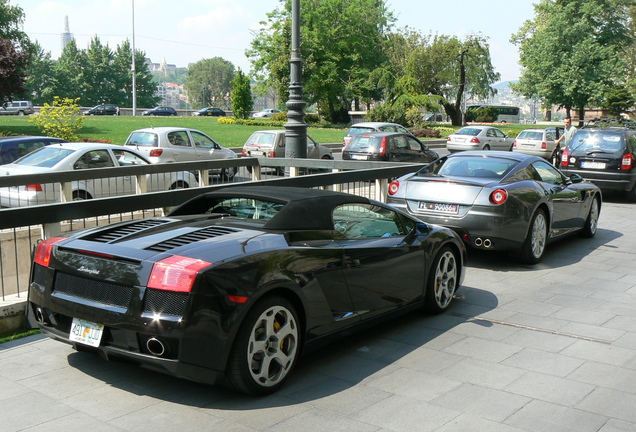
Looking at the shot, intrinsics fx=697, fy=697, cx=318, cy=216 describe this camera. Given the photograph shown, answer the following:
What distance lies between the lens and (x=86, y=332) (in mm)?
4664

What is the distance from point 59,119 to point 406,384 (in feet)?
87.8

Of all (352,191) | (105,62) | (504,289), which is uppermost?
(105,62)

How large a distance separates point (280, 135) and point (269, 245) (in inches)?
781

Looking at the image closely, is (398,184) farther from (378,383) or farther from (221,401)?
(221,401)

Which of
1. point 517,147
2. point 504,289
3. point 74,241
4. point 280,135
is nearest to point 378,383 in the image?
point 74,241

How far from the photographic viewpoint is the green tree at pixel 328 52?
6269cm

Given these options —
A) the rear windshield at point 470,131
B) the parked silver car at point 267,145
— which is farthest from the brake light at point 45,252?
the rear windshield at point 470,131

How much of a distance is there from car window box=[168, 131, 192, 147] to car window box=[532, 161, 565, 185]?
12.3 metres

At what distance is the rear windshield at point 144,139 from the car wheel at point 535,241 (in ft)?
42.4

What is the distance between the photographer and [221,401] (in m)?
4.67

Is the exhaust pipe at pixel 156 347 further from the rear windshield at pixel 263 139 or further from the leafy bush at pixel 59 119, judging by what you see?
the leafy bush at pixel 59 119

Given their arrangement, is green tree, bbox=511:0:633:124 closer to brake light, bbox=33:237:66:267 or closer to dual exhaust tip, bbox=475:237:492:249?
dual exhaust tip, bbox=475:237:492:249

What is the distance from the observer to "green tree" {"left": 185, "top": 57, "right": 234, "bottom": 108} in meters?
168

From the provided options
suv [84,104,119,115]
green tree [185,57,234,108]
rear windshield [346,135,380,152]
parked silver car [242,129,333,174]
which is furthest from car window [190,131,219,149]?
green tree [185,57,234,108]
